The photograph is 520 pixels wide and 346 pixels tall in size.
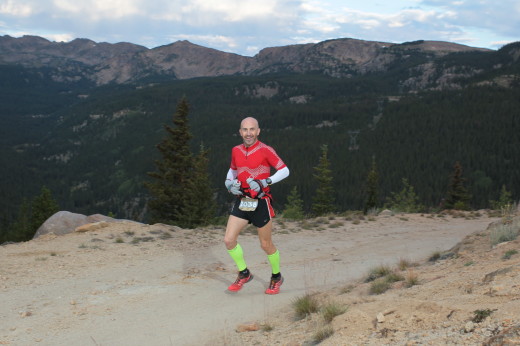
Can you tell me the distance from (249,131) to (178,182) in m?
20.1

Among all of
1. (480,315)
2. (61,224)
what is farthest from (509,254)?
(61,224)

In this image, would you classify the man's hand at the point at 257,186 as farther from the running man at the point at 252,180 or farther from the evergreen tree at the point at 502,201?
the evergreen tree at the point at 502,201

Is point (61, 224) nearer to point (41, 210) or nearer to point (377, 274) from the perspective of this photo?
point (377, 274)

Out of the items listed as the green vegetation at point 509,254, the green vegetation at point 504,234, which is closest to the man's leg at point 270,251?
the green vegetation at point 509,254

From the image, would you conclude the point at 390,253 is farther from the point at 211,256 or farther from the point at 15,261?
the point at 15,261

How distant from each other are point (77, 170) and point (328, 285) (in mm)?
209640

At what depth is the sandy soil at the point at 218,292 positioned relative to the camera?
462cm

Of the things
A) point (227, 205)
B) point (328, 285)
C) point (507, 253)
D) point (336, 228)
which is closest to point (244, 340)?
point (328, 285)

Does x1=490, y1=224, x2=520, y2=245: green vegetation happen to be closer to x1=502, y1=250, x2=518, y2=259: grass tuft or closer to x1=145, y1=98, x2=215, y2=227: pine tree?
x1=502, y1=250, x2=518, y2=259: grass tuft

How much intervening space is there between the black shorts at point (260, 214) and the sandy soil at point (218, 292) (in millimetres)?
1354

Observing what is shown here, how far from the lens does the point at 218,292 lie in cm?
755

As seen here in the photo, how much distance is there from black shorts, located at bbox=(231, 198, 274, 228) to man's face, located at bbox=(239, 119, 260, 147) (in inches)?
40.8

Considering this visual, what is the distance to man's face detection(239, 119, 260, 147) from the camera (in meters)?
6.84

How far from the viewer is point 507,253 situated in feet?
24.3
